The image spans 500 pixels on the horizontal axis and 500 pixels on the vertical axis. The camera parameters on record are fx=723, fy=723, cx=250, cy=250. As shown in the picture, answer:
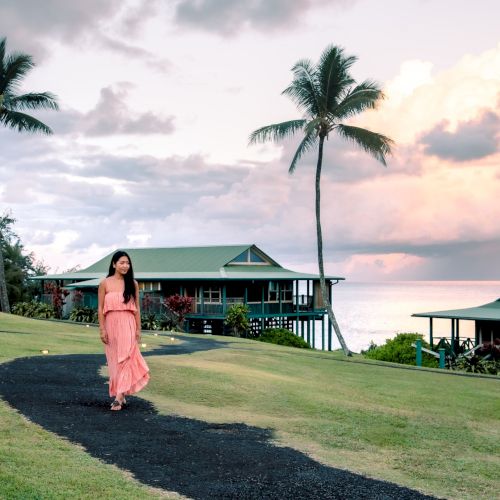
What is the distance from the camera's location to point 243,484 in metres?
8.23

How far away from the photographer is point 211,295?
46.0 metres

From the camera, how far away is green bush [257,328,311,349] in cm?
4041

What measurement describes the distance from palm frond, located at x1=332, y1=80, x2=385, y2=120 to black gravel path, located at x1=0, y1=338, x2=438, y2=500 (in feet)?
73.2

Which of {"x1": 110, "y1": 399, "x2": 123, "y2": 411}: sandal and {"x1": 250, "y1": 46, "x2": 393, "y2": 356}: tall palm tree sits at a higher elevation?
{"x1": 250, "y1": 46, "x2": 393, "y2": 356}: tall palm tree

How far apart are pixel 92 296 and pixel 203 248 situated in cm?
901

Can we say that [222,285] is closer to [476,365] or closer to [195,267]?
[195,267]

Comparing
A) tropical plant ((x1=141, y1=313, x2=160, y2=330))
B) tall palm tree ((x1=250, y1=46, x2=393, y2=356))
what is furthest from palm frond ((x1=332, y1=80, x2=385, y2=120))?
tropical plant ((x1=141, y1=313, x2=160, y2=330))

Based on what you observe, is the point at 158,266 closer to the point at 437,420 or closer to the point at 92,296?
the point at 92,296

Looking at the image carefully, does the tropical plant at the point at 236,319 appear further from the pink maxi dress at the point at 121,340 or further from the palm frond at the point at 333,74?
the pink maxi dress at the point at 121,340

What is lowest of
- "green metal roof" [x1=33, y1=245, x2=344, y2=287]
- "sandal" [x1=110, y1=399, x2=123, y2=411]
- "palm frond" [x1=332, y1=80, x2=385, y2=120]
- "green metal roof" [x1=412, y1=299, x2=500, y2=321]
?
"sandal" [x1=110, y1=399, x2=123, y2=411]

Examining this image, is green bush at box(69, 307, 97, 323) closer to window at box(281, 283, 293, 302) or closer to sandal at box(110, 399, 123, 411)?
window at box(281, 283, 293, 302)

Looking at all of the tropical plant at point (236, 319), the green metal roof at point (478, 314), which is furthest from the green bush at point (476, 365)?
the tropical plant at point (236, 319)

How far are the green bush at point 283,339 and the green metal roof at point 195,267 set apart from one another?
136 inches

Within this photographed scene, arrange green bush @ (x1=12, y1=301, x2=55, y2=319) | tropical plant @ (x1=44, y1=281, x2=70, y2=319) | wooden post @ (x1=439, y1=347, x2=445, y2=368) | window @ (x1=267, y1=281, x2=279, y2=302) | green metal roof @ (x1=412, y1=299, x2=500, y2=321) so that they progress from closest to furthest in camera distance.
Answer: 1. wooden post @ (x1=439, y1=347, x2=445, y2=368)
2. green metal roof @ (x1=412, y1=299, x2=500, y2=321)
3. green bush @ (x1=12, y1=301, x2=55, y2=319)
4. tropical plant @ (x1=44, y1=281, x2=70, y2=319)
5. window @ (x1=267, y1=281, x2=279, y2=302)
